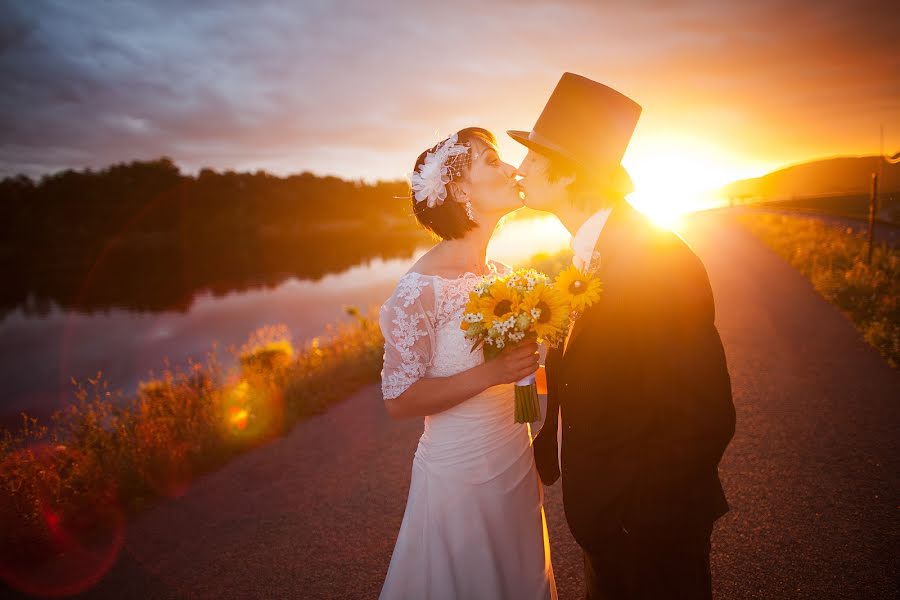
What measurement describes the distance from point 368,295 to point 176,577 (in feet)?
96.7

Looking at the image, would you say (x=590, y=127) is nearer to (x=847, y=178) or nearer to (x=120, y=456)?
(x=120, y=456)

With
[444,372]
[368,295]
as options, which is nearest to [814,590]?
[444,372]

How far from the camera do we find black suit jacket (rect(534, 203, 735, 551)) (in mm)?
1705

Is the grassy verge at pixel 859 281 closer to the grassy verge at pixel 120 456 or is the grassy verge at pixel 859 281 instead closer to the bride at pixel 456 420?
the bride at pixel 456 420

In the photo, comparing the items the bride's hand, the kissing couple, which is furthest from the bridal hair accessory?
the bride's hand

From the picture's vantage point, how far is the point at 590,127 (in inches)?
80.9

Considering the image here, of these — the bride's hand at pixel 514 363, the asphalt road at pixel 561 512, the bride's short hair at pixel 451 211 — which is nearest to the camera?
the bride's hand at pixel 514 363

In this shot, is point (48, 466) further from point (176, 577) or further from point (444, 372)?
point (444, 372)

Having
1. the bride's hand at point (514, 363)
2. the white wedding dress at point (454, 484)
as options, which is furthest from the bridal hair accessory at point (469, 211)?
the bride's hand at point (514, 363)

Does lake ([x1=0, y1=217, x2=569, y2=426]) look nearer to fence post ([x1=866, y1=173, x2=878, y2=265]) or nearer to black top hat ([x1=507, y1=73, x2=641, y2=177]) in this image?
black top hat ([x1=507, y1=73, x2=641, y2=177])

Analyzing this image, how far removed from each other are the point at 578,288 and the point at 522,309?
29 cm

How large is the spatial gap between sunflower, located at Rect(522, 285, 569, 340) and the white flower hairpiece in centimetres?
87

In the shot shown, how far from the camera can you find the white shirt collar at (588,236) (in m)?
1.99

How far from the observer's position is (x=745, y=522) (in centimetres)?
375
